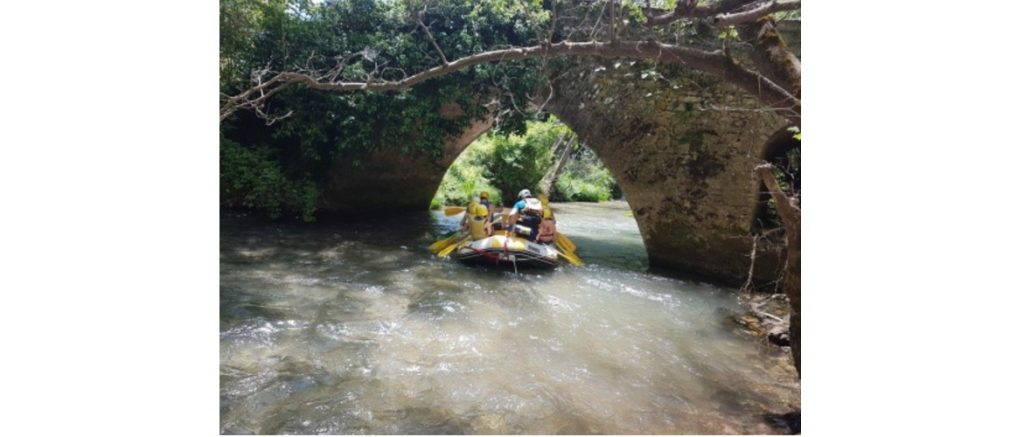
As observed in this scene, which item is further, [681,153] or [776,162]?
[681,153]

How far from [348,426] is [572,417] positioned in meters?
1.37

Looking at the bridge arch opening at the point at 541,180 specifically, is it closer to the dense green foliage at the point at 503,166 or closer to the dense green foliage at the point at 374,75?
the dense green foliage at the point at 503,166

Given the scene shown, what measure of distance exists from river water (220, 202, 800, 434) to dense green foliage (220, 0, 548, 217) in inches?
87.1

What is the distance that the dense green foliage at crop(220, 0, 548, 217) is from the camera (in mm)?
8516

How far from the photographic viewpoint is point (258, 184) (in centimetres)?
859

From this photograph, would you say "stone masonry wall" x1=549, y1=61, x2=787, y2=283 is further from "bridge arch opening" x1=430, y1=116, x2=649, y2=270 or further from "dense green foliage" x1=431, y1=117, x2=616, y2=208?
"dense green foliage" x1=431, y1=117, x2=616, y2=208

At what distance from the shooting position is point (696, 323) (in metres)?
5.52

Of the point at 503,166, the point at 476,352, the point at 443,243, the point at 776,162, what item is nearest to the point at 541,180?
the point at 503,166

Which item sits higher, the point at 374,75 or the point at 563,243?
the point at 374,75

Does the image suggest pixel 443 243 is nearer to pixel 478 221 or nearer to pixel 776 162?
pixel 478 221

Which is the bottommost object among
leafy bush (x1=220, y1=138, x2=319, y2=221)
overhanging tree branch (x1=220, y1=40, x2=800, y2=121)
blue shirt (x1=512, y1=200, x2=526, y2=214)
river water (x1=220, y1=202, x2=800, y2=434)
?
river water (x1=220, y1=202, x2=800, y2=434)

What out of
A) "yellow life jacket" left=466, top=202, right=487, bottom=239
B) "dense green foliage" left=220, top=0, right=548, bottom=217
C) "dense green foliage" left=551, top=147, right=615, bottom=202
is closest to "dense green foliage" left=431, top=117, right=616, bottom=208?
"dense green foliage" left=551, top=147, right=615, bottom=202

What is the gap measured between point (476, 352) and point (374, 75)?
5820mm

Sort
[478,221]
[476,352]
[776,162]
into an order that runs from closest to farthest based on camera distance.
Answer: [476,352] → [776,162] → [478,221]
